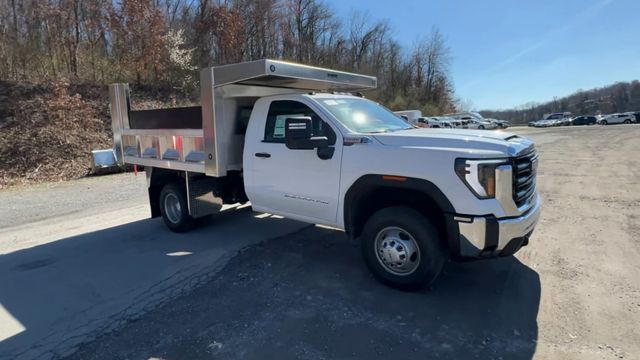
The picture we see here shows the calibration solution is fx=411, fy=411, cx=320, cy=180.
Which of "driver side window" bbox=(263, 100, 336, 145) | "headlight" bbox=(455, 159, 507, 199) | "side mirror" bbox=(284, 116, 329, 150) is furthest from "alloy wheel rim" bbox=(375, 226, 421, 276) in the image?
"driver side window" bbox=(263, 100, 336, 145)

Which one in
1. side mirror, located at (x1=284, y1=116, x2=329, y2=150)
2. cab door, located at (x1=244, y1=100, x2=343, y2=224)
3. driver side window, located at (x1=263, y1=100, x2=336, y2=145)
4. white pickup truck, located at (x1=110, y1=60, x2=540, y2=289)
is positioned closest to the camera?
white pickup truck, located at (x1=110, y1=60, x2=540, y2=289)

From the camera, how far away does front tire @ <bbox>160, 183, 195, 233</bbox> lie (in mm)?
6527

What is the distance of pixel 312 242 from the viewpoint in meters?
5.96

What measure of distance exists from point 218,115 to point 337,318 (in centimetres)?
319

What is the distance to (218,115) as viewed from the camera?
219 inches

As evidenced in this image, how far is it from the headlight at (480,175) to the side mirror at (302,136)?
1518mm

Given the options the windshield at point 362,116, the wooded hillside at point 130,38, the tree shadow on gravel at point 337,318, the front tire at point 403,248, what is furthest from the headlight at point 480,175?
the wooded hillside at point 130,38

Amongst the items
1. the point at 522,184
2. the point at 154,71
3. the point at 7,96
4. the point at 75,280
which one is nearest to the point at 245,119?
the point at 75,280

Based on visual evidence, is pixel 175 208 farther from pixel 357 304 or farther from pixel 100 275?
pixel 357 304

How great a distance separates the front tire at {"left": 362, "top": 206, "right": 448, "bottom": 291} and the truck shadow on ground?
1.99 m

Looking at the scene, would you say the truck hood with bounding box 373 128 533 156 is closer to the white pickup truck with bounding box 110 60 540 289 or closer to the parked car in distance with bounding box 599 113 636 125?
the white pickup truck with bounding box 110 60 540 289

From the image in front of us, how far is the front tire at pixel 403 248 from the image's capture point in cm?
400

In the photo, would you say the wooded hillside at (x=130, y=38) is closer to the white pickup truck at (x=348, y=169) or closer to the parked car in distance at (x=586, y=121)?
the white pickup truck at (x=348, y=169)

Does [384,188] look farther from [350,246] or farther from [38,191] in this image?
[38,191]
